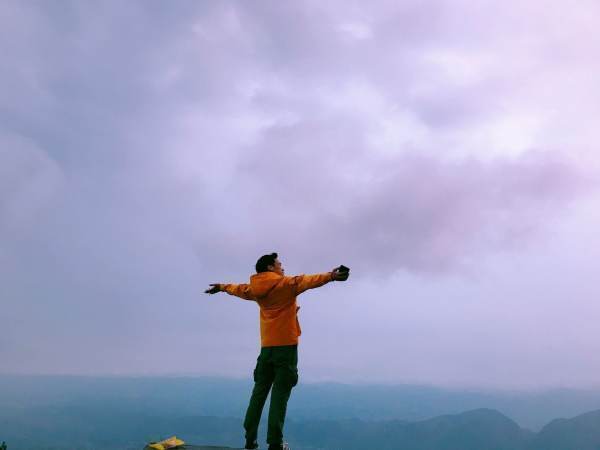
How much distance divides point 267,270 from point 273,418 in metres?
2.99

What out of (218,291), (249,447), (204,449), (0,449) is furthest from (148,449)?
(0,449)

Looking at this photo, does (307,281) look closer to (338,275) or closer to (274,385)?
(338,275)

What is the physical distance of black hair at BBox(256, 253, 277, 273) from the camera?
39.1 ft

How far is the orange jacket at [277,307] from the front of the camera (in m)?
11.3

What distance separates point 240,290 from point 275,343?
1499 mm

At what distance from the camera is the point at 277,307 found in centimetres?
1157

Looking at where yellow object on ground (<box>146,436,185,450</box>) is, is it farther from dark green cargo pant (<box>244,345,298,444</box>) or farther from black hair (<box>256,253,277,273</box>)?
black hair (<box>256,253,277,273</box>)

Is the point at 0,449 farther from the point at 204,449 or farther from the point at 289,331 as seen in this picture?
the point at 289,331

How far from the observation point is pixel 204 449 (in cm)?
1055

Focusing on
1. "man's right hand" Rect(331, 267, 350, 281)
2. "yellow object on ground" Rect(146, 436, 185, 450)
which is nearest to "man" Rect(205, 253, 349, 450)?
"man's right hand" Rect(331, 267, 350, 281)

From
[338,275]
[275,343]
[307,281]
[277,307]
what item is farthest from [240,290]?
[338,275]

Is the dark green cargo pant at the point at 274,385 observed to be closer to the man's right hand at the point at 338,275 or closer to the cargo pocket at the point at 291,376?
the cargo pocket at the point at 291,376

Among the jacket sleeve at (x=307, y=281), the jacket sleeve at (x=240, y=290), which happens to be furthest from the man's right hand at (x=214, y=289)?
the jacket sleeve at (x=307, y=281)

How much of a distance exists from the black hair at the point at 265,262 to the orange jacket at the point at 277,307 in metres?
0.14
